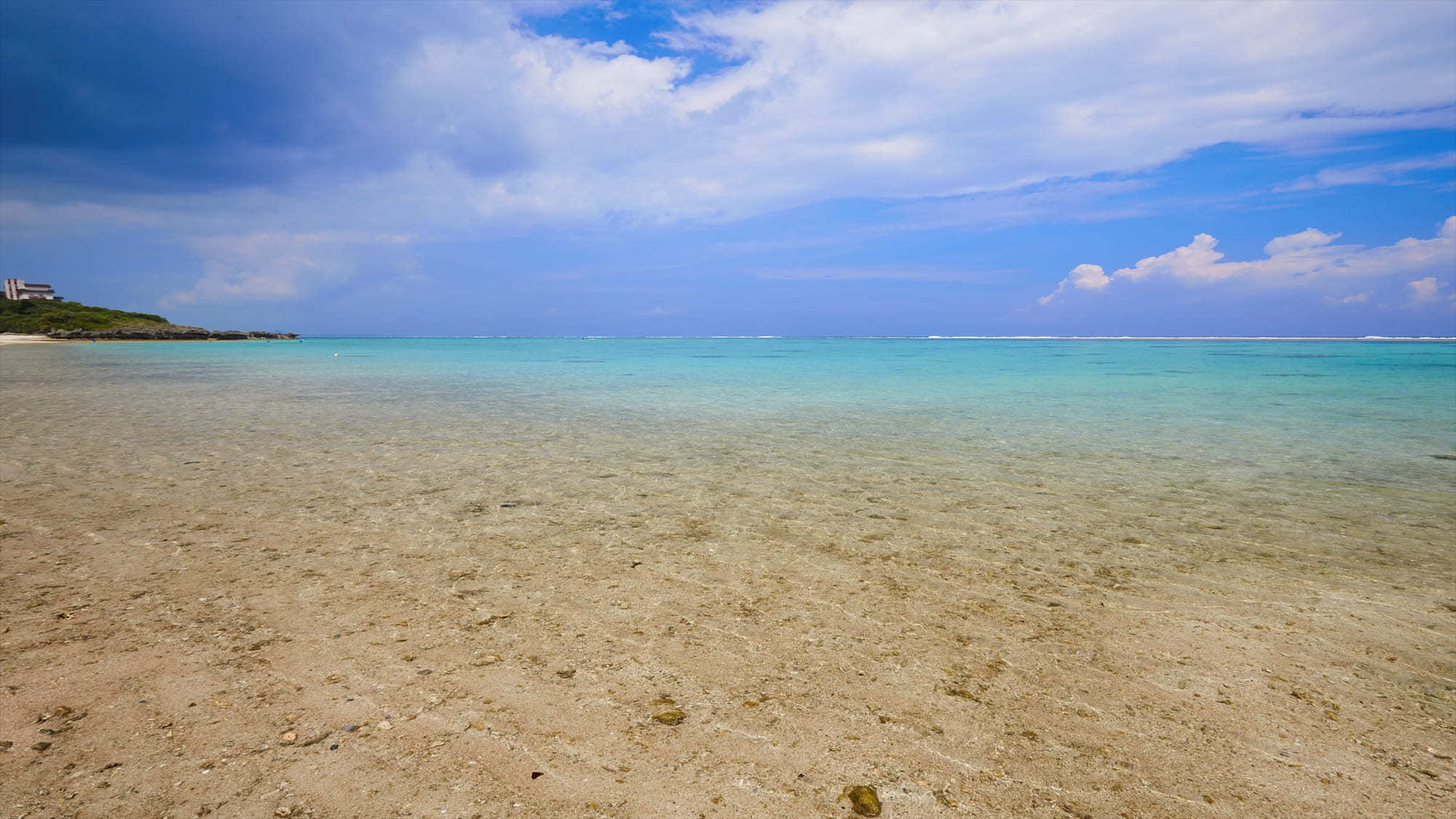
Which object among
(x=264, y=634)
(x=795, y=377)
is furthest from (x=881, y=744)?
(x=795, y=377)

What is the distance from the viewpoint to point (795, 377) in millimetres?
28000

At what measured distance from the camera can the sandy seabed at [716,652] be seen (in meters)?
2.62

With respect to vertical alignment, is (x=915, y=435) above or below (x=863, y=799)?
above

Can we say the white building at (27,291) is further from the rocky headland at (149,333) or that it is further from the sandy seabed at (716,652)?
the sandy seabed at (716,652)

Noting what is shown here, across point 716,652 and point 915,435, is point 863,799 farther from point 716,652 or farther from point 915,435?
point 915,435

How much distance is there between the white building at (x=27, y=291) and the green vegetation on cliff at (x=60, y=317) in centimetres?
1061

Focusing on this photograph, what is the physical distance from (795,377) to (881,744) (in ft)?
83.3

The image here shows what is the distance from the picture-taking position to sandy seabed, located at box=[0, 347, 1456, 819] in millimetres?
2615

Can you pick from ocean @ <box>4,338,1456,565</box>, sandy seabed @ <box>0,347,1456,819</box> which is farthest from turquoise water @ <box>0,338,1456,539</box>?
sandy seabed @ <box>0,347,1456,819</box>

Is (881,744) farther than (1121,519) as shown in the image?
No

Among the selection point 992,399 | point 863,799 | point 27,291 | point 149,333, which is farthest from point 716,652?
point 27,291

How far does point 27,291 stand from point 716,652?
590ft

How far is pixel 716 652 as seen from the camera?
3.65 m

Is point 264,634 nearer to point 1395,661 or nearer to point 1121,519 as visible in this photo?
point 1395,661
